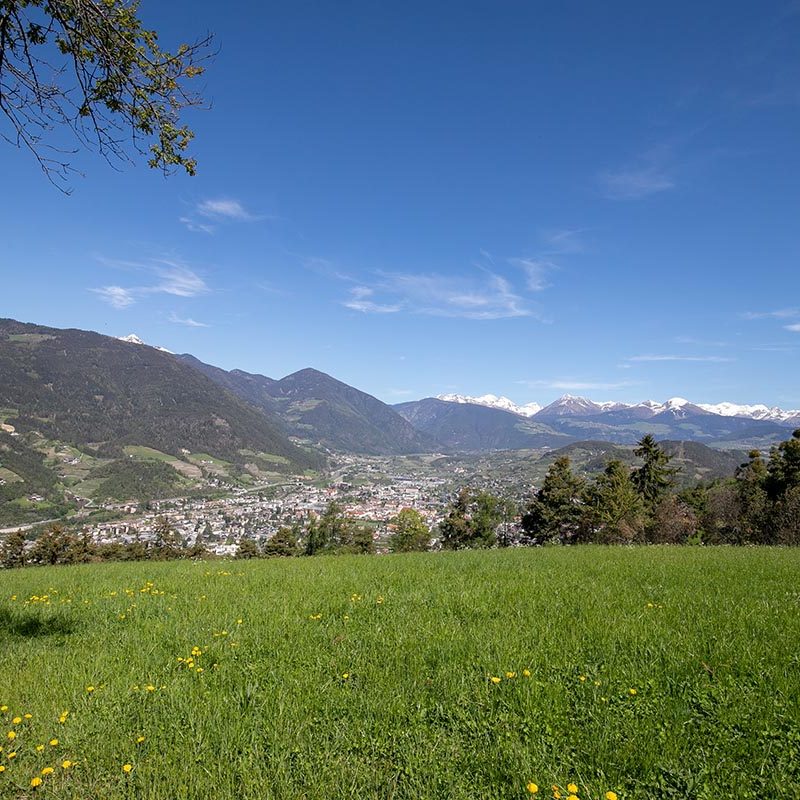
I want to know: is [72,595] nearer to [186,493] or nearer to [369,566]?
[369,566]

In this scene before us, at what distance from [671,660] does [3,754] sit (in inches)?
258

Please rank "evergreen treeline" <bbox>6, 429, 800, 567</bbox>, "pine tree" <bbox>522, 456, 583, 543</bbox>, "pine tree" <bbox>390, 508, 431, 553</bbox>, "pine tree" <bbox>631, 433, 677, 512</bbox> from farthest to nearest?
1. "pine tree" <bbox>390, 508, 431, 553</bbox>
2. "pine tree" <bbox>631, 433, 677, 512</bbox>
3. "pine tree" <bbox>522, 456, 583, 543</bbox>
4. "evergreen treeline" <bbox>6, 429, 800, 567</bbox>

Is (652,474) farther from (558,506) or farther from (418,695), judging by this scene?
(418,695)

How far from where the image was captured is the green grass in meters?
3.44

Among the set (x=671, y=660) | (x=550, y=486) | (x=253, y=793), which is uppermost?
(x=671, y=660)

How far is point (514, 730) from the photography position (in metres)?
3.94

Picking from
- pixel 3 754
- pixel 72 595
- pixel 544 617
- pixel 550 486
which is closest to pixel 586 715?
pixel 544 617

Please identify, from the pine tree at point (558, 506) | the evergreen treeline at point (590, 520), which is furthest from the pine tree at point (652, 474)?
the pine tree at point (558, 506)

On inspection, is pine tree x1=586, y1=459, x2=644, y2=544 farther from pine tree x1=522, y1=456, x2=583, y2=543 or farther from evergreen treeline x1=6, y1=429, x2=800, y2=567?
pine tree x1=522, y1=456, x2=583, y2=543

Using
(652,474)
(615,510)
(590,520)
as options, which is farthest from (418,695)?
(652,474)

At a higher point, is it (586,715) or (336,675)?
(586,715)

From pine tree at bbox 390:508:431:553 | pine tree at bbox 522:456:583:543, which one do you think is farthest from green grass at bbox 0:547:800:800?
pine tree at bbox 390:508:431:553

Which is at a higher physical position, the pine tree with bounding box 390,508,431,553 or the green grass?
the green grass

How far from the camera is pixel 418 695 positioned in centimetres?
453
